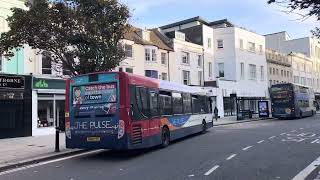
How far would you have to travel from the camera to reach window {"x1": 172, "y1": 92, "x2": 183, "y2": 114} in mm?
19989

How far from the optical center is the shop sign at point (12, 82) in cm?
2517

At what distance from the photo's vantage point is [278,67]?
228 feet

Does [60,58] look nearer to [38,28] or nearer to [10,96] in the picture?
[38,28]

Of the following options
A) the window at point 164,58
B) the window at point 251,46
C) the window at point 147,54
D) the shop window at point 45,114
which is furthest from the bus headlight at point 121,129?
the window at point 251,46

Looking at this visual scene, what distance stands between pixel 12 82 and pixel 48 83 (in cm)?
291

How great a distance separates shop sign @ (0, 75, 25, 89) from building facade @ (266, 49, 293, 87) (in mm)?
45458

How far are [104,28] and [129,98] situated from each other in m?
4.72

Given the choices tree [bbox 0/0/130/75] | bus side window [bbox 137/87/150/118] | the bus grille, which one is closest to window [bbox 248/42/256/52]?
tree [bbox 0/0/130/75]

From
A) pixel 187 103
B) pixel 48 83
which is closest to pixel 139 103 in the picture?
pixel 187 103

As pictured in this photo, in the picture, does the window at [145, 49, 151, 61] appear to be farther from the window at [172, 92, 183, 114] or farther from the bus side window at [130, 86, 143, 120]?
the bus side window at [130, 86, 143, 120]

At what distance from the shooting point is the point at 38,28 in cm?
1850

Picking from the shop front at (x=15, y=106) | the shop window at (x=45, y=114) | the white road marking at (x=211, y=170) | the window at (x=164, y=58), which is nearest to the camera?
the white road marking at (x=211, y=170)

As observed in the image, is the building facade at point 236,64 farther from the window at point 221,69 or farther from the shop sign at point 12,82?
the shop sign at point 12,82

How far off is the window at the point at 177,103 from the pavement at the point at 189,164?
7.11 feet
